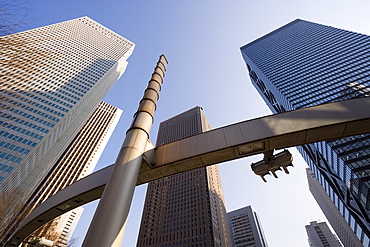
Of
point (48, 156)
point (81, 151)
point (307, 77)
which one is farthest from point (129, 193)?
point (81, 151)

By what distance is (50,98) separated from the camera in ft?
190

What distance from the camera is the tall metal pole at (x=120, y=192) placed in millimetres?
4246

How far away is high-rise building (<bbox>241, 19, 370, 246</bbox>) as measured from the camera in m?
52.7

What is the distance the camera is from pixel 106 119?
122m

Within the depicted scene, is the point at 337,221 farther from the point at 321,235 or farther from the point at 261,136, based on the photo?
the point at 261,136

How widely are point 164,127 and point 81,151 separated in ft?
231

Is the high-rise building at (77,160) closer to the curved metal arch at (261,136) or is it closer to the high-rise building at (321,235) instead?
the curved metal arch at (261,136)

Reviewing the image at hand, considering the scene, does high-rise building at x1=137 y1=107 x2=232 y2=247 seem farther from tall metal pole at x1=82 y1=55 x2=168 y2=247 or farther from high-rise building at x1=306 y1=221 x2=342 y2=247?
high-rise building at x1=306 y1=221 x2=342 y2=247

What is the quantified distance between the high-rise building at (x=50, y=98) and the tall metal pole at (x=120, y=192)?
3.86 m

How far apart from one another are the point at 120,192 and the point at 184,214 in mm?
95397

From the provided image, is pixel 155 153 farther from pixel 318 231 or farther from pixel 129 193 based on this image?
pixel 318 231

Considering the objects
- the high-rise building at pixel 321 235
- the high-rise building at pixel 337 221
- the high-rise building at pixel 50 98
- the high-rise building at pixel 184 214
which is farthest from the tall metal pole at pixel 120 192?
the high-rise building at pixel 321 235

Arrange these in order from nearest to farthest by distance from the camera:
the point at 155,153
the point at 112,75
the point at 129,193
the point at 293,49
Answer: the point at 129,193 < the point at 155,153 < the point at 112,75 < the point at 293,49

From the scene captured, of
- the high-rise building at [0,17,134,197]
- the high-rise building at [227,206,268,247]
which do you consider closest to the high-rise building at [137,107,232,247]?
the high-rise building at [227,206,268,247]
